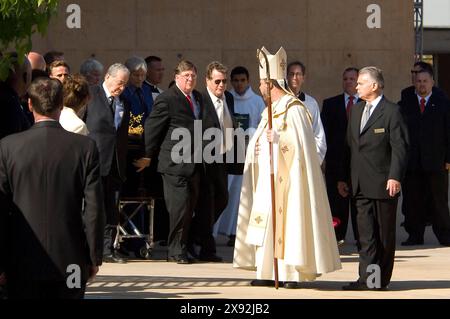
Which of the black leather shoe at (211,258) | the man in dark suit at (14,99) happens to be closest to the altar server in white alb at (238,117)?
the black leather shoe at (211,258)

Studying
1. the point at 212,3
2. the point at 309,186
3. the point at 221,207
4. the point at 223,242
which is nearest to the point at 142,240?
the point at 221,207

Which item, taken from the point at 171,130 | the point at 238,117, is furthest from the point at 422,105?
the point at 171,130

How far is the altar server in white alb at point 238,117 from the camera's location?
56.7 ft

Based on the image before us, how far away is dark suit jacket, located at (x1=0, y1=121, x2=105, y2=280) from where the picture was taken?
339 inches

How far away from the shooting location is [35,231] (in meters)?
8.62

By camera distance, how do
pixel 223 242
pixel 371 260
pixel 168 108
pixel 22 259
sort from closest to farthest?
pixel 22 259 → pixel 371 260 → pixel 168 108 → pixel 223 242

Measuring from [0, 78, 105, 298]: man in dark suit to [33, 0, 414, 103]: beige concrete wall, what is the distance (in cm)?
1328

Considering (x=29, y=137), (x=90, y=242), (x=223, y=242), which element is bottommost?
(x=223, y=242)

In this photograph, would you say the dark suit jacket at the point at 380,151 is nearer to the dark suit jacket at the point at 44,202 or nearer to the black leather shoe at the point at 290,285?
the black leather shoe at the point at 290,285

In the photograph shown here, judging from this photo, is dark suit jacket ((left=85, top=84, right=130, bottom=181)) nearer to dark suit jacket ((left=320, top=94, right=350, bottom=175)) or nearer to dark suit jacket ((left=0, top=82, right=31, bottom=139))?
dark suit jacket ((left=320, top=94, right=350, bottom=175))

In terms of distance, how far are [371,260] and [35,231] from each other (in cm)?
511

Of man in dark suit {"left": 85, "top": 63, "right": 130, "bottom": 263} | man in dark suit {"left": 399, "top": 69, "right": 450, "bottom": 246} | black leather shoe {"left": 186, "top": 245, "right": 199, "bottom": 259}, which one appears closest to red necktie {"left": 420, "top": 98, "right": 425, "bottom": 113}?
man in dark suit {"left": 399, "top": 69, "right": 450, "bottom": 246}

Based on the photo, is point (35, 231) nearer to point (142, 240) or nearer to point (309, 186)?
point (309, 186)

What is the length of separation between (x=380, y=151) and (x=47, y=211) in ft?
17.4
